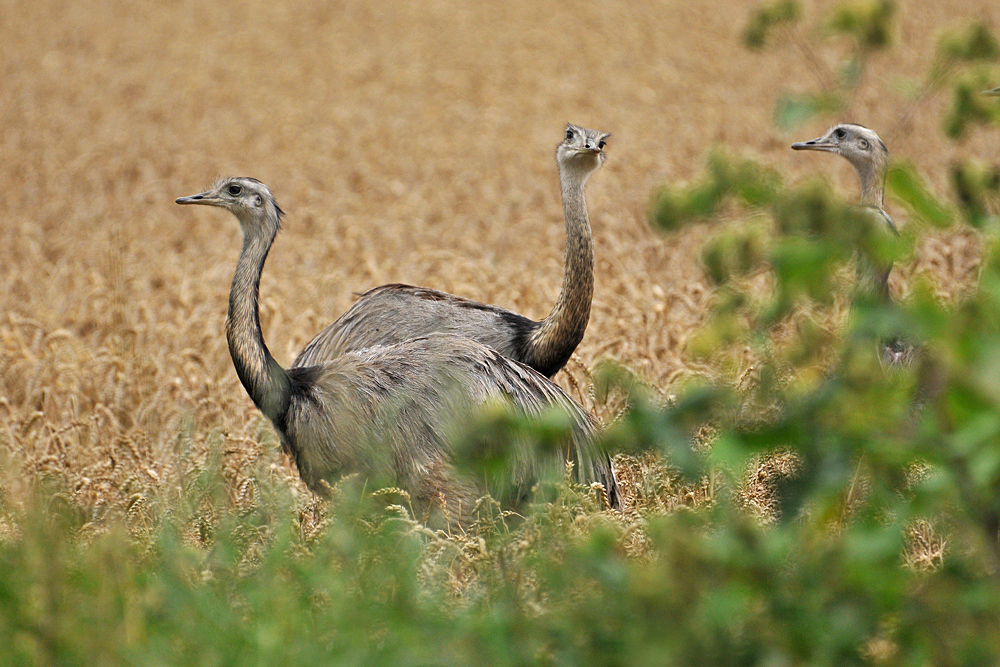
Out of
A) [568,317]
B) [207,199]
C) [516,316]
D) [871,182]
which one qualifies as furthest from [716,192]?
[871,182]

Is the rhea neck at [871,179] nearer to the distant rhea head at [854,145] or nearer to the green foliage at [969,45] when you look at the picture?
the distant rhea head at [854,145]

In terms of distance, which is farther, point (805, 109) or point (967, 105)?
point (967, 105)

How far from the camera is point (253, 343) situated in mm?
5102

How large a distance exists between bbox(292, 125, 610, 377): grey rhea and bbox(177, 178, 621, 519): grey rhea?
2.17 ft

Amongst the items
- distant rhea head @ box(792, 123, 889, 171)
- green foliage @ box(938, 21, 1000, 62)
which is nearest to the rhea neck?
distant rhea head @ box(792, 123, 889, 171)

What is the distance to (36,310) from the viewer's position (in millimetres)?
8516

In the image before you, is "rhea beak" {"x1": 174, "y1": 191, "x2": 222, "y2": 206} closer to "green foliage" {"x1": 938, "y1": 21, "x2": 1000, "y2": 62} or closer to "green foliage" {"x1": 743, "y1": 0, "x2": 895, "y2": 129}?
"green foliage" {"x1": 743, "y1": 0, "x2": 895, "y2": 129}

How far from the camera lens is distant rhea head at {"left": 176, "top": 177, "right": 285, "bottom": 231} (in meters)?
5.50

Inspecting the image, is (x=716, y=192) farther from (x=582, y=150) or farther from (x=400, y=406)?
(x=582, y=150)

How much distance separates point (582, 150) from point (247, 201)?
5.37 feet

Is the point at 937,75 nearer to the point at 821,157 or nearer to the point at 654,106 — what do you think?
the point at 821,157

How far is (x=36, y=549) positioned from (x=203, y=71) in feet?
55.7

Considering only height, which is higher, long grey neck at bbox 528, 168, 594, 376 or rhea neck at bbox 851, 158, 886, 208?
rhea neck at bbox 851, 158, 886, 208

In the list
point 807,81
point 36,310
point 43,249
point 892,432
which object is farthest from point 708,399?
point 807,81
